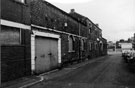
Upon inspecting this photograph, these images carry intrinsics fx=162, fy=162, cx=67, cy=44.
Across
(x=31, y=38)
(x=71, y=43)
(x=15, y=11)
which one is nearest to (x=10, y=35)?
(x=15, y=11)

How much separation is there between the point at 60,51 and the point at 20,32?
6.28 metres

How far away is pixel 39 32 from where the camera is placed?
11781 millimetres

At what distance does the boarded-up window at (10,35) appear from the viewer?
Result: 849cm

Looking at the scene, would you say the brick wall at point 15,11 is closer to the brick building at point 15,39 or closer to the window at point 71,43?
the brick building at point 15,39

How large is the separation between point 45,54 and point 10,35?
4.15 meters

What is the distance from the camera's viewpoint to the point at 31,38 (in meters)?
10.8

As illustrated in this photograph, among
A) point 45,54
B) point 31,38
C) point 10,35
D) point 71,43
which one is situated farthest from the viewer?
point 71,43

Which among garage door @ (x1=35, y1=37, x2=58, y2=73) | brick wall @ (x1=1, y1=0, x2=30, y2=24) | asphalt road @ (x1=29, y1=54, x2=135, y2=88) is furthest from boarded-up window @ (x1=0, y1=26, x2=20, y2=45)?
asphalt road @ (x1=29, y1=54, x2=135, y2=88)

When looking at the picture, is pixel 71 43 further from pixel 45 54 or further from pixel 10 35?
pixel 10 35

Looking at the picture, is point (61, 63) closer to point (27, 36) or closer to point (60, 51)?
point (60, 51)

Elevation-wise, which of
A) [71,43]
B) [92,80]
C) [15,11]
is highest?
[15,11]

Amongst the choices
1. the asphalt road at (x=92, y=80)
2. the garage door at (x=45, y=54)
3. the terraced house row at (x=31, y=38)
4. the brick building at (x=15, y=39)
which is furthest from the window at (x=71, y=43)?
the brick building at (x=15, y=39)

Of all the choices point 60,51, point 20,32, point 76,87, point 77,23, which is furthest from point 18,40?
point 77,23

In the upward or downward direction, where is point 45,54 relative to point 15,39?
downward
